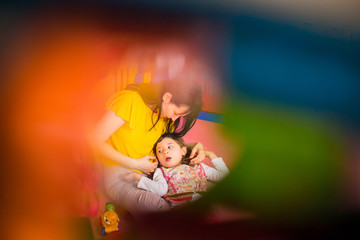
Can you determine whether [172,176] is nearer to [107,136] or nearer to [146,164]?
[146,164]

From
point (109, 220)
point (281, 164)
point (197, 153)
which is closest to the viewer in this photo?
point (109, 220)

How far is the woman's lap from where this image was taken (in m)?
1.62

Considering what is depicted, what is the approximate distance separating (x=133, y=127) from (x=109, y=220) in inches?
17.9

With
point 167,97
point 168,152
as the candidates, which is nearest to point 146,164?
point 168,152

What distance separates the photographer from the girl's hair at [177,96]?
1634 mm

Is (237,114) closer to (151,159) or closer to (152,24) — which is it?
(151,159)

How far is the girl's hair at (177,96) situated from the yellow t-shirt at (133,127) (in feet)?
0.09

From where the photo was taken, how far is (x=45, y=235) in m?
1.61

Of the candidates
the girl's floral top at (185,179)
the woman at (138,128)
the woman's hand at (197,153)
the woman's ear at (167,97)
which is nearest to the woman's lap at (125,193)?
the woman at (138,128)

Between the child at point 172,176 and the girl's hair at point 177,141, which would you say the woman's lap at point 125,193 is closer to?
the child at point 172,176

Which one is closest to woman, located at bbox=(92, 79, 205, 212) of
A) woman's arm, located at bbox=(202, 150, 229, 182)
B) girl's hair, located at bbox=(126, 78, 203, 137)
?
girl's hair, located at bbox=(126, 78, 203, 137)

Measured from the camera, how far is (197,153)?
5.58ft

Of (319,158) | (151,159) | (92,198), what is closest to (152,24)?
(151,159)

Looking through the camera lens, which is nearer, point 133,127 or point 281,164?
point 133,127
